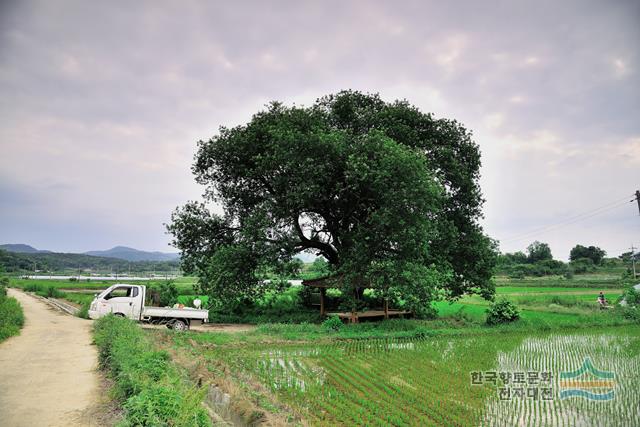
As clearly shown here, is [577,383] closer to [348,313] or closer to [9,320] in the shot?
[348,313]

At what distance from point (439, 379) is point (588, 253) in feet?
334

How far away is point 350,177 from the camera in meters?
18.8

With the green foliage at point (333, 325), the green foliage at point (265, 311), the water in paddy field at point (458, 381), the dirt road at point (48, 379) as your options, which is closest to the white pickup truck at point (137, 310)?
the dirt road at point (48, 379)

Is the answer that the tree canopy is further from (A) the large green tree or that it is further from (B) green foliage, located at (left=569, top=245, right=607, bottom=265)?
(A) the large green tree

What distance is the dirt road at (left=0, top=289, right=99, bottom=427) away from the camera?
6.97 meters

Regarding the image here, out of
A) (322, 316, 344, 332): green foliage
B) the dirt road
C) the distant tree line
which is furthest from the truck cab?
the distant tree line

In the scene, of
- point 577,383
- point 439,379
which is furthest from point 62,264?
point 577,383

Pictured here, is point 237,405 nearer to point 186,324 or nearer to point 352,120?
point 186,324

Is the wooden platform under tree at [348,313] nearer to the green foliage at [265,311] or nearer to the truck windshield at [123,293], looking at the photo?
the green foliage at [265,311]

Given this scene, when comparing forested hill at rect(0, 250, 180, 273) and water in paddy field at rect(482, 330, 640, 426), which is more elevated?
forested hill at rect(0, 250, 180, 273)

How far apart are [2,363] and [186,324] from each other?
27.1ft

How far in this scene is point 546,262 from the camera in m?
75.2

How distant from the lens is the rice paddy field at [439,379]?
7.44 meters

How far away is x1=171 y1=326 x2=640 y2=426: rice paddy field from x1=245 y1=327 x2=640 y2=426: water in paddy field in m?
0.02
